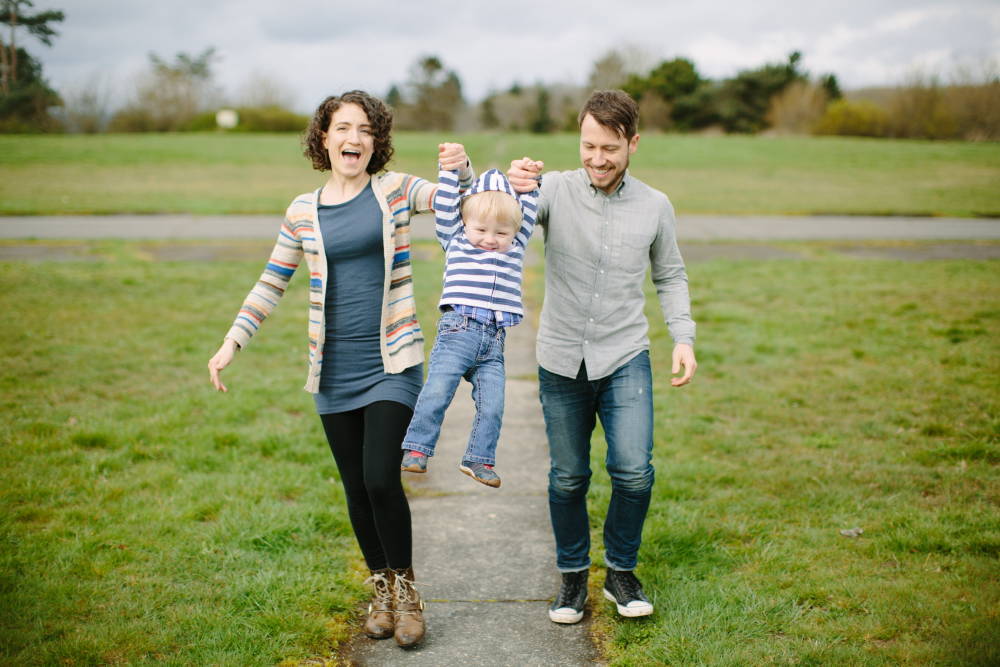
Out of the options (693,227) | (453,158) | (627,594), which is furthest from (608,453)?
(693,227)

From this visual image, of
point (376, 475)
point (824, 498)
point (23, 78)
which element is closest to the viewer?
point (376, 475)

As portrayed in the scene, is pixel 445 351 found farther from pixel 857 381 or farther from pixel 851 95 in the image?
pixel 851 95

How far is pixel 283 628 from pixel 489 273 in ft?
5.72

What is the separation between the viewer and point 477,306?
3041mm

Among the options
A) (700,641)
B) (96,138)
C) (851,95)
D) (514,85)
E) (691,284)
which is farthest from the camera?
(514,85)

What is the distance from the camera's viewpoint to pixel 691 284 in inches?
438

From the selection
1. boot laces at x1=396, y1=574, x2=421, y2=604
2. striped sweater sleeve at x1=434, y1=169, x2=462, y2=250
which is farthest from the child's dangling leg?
boot laces at x1=396, y1=574, x2=421, y2=604

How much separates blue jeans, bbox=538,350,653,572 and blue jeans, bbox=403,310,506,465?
346mm

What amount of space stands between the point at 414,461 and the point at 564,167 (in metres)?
24.1

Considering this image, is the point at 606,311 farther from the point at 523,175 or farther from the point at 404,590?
the point at 404,590

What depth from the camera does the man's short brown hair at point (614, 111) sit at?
3.02m

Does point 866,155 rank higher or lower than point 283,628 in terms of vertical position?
higher

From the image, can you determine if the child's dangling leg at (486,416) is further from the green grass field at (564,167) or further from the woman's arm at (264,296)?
the green grass field at (564,167)

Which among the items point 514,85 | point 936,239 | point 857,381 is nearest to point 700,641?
point 857,381
